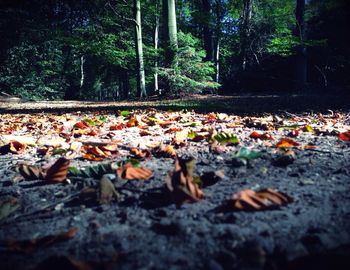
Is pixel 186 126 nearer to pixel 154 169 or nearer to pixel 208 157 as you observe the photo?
pixel 208 157

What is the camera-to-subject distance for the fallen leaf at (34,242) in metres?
0.91

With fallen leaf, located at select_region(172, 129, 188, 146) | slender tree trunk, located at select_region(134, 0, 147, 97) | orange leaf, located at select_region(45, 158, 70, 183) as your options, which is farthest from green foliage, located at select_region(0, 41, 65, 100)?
orange leaf, located at select_region(45, 158, 70, 183)

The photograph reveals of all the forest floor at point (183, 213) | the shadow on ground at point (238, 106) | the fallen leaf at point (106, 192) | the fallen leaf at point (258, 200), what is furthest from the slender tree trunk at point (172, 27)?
the fallen leaf at point (258, 200)

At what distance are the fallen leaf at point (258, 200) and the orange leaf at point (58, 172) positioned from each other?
0.86 m

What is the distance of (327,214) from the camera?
1.04 meters

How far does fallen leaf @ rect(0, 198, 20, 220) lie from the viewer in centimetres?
117

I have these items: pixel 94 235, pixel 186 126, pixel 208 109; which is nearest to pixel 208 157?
pixel 94 235

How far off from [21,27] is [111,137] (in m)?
14.7

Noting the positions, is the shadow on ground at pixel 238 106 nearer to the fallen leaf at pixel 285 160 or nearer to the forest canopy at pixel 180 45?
the forest canopy at pixel 180 45

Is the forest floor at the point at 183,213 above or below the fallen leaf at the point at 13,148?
below

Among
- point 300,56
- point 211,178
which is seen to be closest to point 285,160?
point 211,178

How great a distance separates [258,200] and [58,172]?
0.99 metres

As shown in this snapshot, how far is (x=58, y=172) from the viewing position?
149 centimetres

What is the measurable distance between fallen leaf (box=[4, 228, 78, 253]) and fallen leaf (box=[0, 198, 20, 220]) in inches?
9.9
